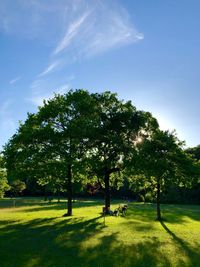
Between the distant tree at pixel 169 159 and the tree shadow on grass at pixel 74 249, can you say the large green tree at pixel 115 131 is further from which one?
the tree shadow on grass at pixel 74 249

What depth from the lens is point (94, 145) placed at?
4950cm

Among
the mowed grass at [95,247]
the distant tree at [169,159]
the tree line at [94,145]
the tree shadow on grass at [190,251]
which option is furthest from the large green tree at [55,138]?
the tree shadow on grass at [190,251]

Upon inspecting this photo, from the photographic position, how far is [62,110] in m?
48.4

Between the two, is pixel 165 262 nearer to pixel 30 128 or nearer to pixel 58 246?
pixel 58 246

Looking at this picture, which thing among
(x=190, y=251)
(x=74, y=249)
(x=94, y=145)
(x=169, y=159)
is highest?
(x=94, y=145)

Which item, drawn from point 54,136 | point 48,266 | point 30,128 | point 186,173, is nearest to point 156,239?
point 48,266

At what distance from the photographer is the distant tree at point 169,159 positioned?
4528 centimetres

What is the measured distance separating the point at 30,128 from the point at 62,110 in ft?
16.6

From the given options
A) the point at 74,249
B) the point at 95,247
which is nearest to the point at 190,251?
the point at 95,247

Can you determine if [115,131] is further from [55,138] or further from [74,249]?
[74,249]

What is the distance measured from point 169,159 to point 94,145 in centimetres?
1071

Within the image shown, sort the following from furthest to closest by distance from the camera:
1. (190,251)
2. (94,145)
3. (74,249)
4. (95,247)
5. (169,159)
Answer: (94,145) → (169,159) → (190,251) → (95,247) → (74,249)

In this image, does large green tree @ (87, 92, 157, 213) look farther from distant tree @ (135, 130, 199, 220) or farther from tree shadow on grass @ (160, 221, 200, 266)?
tree shadow on grass @ (160, 221, 200, 266)

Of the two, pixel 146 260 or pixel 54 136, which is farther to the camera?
pixel 54 136
